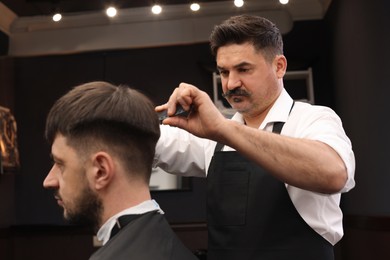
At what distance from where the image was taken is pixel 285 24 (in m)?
4.91

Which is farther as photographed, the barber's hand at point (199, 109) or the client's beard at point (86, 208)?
the barber's hand at point (199, 109)

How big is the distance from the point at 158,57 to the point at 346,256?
9.01 feet

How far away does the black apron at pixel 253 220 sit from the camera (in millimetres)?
1599

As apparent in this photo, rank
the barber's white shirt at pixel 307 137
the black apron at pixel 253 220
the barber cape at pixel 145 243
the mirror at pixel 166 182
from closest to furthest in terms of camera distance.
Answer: the barber cape at pixel 145 243 < the barber's white shirt at pixel 307 137 < the black apron at pixel 253 220 < the mirror at pixel 166 182

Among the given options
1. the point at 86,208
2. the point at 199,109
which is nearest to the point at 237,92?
the point at 199,109

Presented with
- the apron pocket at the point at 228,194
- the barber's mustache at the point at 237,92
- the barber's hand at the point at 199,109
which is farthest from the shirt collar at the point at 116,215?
the barber's mustache at the point at 237,92

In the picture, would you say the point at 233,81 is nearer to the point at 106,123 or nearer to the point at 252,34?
the point at 252,34

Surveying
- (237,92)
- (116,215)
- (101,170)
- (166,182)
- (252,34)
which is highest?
(252,34)

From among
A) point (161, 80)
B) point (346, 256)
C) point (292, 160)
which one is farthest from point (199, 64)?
point (292, 160)

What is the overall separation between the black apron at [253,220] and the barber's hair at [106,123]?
52 cm

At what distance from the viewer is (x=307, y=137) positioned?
5.10 feet

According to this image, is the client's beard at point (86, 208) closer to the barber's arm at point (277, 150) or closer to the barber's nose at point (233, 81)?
the barber's arm at point (277, 150)

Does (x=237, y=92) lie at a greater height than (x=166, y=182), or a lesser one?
greater

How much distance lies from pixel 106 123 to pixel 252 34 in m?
0.79
